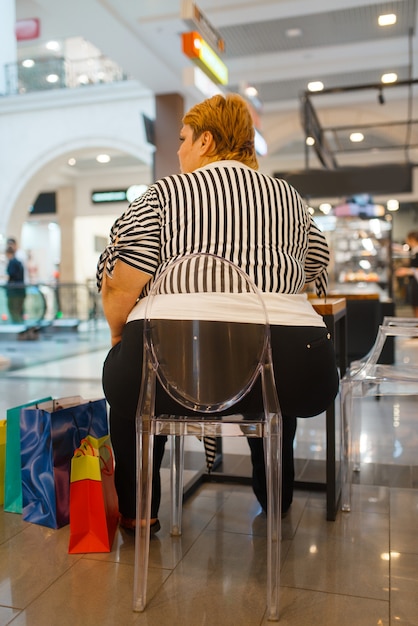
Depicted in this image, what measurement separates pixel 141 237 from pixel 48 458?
2.67 feet

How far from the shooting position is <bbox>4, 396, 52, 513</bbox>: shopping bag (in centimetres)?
215

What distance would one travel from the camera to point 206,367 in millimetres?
1529

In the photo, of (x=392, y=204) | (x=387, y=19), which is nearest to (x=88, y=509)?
(x=387, y=19)

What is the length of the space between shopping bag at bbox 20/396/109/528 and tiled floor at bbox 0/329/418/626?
56 mm

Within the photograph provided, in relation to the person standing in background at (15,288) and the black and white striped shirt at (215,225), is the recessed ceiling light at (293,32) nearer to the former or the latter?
the person standing in background at (15,288)

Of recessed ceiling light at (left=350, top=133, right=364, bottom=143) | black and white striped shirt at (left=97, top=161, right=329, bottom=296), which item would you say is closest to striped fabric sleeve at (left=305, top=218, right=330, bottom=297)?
black and white striped shirt at (left=97, top=161, right=329, bottom=296)

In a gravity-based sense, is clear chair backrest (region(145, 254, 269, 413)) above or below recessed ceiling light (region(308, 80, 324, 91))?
below

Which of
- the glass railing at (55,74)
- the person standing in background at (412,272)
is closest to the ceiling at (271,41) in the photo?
the person standing in background at (412,272)

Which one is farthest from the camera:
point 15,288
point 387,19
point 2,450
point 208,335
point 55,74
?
point 55,74

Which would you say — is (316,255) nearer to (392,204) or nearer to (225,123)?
(225,123)

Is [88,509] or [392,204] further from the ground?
[392,204]

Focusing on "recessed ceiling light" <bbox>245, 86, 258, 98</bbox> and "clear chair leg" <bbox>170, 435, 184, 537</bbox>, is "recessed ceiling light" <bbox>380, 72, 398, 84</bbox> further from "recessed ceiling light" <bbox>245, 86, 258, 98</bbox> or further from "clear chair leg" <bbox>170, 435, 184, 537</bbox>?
"clear chair leg" <bbox>170, 435, 184, 537</bbox>

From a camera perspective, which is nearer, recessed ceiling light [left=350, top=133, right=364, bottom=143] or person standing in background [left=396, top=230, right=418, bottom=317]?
person standing in background [left=396, top=230, right=418, bottom=317]

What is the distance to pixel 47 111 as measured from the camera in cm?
1165
